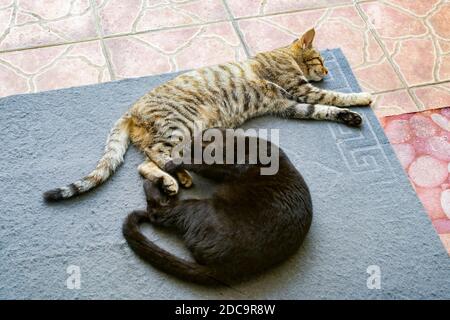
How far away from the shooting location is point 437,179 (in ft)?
7.57

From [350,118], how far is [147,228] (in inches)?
42.8

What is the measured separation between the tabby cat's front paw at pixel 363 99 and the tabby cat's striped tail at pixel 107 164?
1.13m

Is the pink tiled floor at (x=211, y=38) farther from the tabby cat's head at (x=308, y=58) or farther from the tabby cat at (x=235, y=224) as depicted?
the tabby cat at (x=235, y=224)

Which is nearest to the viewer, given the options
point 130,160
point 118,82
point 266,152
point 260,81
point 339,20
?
point 266,152

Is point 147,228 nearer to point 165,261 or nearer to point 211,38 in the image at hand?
point 165,261

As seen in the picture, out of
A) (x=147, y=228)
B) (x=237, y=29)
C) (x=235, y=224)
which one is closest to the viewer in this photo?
(x=235, y=224)

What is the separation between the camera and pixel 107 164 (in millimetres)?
2182

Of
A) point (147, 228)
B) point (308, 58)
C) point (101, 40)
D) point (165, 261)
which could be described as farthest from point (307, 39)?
point (165, 261)

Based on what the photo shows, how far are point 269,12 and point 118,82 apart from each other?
104cm

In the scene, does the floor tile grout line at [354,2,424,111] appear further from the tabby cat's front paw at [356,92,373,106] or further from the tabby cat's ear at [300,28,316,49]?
the tabby cat's ear at [300,28,316,49]

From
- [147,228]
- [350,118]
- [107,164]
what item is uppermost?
[350,118]

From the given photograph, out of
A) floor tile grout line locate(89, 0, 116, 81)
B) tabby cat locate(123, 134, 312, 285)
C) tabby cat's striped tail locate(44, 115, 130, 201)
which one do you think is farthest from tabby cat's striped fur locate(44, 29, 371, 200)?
floor tile grout line locate(89, 0, 116, 81)
